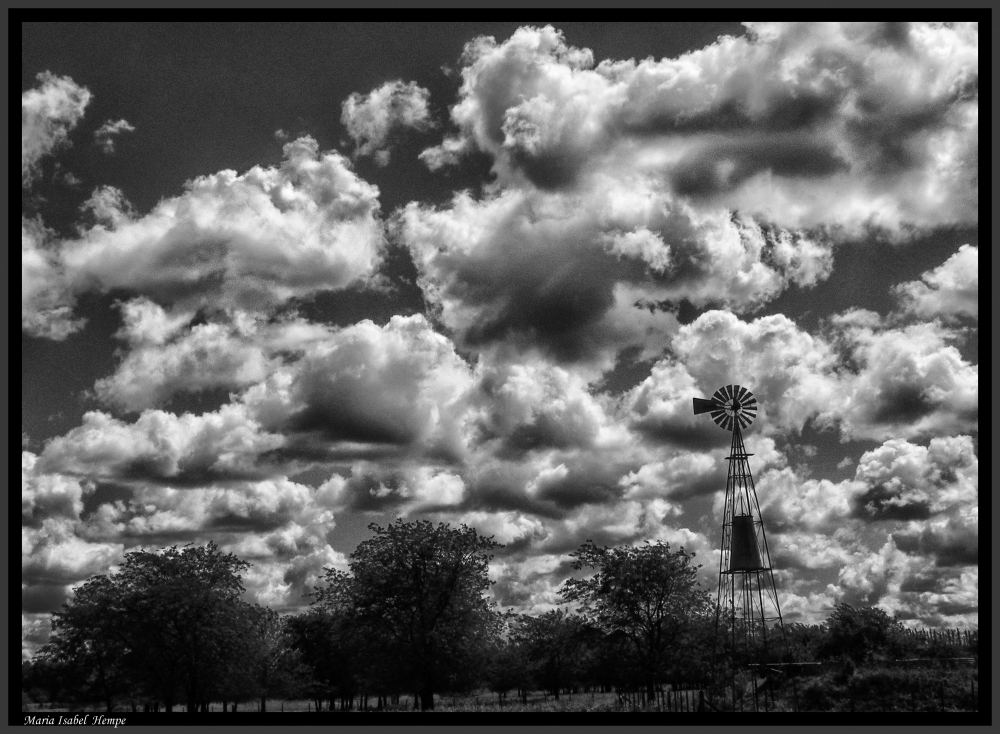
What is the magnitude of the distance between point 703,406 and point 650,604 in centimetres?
2224

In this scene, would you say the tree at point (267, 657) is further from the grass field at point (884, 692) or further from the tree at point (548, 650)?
the tree at point (548, 650)

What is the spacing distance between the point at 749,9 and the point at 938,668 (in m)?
38.4

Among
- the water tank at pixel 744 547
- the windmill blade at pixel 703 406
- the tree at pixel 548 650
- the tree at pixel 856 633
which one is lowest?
the tree at pixel 548 650

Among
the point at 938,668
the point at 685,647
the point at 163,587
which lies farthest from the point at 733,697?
the point at 163,587

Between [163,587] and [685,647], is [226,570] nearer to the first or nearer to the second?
[163,587]

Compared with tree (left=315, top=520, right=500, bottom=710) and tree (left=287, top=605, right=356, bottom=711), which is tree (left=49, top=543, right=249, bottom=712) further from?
tree (left=287, top=605, right=356, bottom=711)

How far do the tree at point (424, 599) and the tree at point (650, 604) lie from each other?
9.49 m

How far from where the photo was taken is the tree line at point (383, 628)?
64062 millimetres

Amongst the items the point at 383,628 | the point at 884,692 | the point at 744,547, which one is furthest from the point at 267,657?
the point at 884,692

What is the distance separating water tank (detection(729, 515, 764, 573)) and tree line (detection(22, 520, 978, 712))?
16136mm

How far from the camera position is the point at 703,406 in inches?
2218

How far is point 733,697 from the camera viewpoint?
155 feet

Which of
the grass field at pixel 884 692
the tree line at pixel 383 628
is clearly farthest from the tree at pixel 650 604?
the grass field at pixel 884 692

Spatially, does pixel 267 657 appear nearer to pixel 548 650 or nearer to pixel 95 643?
pixel 95 643
